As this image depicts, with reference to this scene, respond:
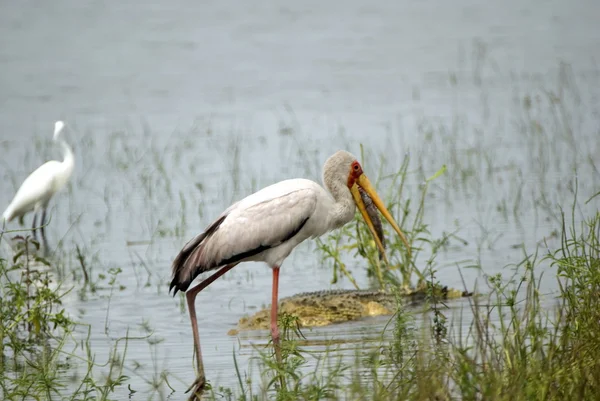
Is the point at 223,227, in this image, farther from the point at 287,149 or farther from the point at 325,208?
the point at 287,149

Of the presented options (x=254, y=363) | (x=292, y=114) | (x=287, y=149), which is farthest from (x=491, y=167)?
(x=254, y=363)

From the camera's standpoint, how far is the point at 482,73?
752 inches

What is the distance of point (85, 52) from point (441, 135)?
38.7 ft

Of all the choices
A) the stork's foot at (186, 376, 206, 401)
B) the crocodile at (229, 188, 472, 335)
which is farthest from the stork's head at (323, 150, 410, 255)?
the stork's foot at (186, 376, 206, 401)

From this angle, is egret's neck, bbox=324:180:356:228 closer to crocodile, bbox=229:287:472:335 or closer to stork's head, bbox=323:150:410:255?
stork's head, bbox=323:150:410:255

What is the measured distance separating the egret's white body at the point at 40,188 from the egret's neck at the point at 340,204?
16.0 ft

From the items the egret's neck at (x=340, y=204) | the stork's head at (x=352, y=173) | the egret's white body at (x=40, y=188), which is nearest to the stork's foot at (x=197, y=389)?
the egret's neck at (x=340, y=204)

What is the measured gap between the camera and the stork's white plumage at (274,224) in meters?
7.24

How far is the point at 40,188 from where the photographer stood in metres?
11.9

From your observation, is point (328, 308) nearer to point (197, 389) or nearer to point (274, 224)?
point (274, 224)

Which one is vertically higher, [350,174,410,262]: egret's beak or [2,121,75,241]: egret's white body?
[2,121,75,241]: egret's white body

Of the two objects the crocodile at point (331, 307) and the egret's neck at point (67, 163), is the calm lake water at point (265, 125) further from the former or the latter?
the egret's neck at point (67, 163)

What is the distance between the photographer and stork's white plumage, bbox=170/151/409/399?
7242mm

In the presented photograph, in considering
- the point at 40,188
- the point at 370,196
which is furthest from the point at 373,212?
the point at 40,188
